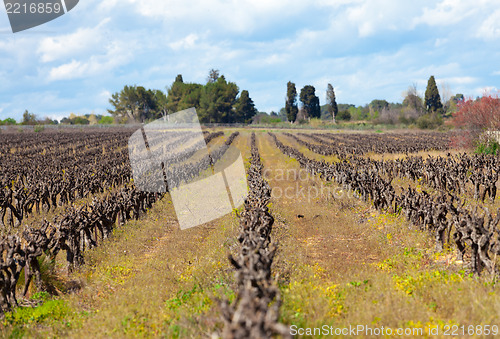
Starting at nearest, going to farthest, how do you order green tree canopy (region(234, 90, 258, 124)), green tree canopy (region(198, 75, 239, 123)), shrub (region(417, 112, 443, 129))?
shrub (region(417, 112, 443, 129)) < green tree canopy (region(198, 75, 239, 123)) < green tree canopy (region(234, 90, 258, 124))

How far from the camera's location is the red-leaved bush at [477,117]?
26.9 metres

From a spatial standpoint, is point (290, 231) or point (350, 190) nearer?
point (290, 231)

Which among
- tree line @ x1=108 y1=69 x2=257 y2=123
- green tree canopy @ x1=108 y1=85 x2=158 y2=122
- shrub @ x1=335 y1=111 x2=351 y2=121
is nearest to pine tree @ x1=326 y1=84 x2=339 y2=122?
shrub @ x1=335 y1=111 x2=351 y2=121

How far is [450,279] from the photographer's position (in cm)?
761

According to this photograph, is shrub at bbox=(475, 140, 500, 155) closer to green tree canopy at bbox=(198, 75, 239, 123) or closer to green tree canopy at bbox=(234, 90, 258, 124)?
green tree canopy at bbox=(198, 75, 239, 123)

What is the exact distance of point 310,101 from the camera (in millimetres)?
112062

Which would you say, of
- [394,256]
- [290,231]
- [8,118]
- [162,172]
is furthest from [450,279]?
[8,118]

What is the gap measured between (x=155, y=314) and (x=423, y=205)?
8.32 metres

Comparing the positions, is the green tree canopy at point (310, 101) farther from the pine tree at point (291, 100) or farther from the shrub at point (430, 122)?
the shrub at point (430, 122)

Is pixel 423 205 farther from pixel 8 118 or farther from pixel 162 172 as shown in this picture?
pixel 8 118
